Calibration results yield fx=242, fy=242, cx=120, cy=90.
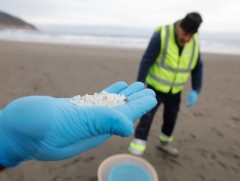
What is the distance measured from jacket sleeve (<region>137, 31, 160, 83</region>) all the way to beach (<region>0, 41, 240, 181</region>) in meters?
1.11

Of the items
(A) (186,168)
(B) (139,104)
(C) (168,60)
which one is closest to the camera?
(B) (139,104)

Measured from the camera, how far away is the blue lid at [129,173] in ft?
7.38

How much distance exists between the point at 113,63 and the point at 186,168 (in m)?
5.98

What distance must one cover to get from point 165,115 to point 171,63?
77 cm

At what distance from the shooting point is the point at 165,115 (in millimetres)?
3174

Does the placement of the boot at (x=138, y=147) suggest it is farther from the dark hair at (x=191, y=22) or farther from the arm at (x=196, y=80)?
the dark hair at (x=191, y=22)

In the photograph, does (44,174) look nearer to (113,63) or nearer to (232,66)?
(113,63)

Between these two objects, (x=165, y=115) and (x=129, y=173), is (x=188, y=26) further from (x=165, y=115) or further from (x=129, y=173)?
(x=129, y=173)

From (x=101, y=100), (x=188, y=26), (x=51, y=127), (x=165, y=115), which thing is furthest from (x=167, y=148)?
(x=51, y=127)

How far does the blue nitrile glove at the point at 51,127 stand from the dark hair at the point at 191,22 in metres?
1.64

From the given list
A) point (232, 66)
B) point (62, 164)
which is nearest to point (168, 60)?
point (62, 164)

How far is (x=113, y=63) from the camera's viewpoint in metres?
8.52

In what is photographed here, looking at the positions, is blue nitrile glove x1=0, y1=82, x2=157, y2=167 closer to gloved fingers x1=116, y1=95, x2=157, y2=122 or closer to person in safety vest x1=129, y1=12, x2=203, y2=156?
gloved fingers x1=116, y1=95, x2=157, y2=122

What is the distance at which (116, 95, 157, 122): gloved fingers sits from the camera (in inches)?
49.6
